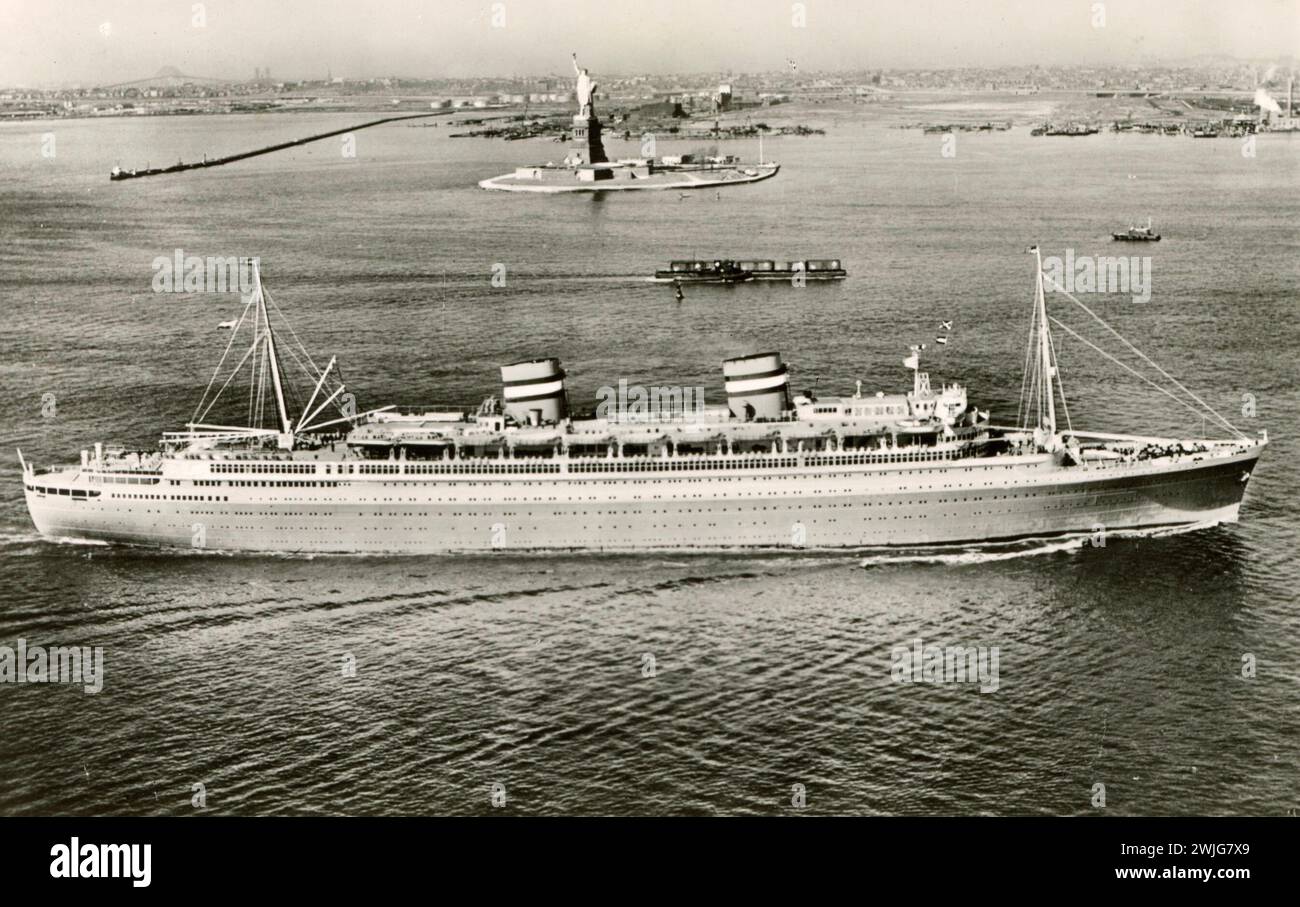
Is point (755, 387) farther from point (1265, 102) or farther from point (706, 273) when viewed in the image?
point (1265, 102)

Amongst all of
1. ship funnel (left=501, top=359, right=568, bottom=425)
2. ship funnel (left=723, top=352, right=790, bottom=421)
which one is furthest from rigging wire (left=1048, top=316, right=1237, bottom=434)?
ship funnel (left=501, top=359, right=568, bottom=425)

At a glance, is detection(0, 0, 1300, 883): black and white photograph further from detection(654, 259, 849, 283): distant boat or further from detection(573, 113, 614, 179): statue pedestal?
detection(573, 113, 614, 179): statue pedestal

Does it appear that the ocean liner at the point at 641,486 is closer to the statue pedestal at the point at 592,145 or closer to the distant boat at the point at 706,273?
the distant boat at the point at 706,273

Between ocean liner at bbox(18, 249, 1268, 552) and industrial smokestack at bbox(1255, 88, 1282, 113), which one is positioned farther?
industrial smokestack at bbox(1255, 88, 1282, 113)

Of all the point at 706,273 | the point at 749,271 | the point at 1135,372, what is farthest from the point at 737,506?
the point at 749,271

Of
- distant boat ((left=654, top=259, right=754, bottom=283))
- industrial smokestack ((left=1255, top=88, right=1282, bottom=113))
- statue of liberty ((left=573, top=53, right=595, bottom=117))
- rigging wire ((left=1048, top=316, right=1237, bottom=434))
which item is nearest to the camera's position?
rigging wire ((left=1048, top=316, right=1237, bottom=434))

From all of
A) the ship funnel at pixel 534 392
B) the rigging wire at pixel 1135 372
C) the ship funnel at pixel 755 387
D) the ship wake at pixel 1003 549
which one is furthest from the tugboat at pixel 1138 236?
the ship funnel at pixel 534 392

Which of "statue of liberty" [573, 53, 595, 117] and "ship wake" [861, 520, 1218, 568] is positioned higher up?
"statue of liberty" [573, 53, 595, 117]
